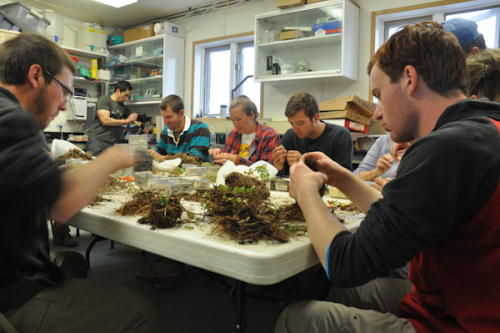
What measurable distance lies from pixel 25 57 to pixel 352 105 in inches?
136

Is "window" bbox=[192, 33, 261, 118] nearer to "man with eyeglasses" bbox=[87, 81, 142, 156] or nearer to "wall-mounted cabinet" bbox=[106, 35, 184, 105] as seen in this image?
"wall-mounted cabinet" bbox=[106, 35, 184, 105]

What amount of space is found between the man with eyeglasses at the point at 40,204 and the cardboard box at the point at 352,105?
316 cm

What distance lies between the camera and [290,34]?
480 cm

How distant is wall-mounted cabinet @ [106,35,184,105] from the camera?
6289mm

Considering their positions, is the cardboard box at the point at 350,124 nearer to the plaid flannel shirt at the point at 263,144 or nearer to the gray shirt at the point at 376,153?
the plaid flannel shirt at the point at 263,144

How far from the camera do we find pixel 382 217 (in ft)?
2.74

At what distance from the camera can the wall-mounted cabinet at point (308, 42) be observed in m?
4.42

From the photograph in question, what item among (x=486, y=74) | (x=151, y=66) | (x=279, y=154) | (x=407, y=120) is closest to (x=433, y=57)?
(x=407, y=120)

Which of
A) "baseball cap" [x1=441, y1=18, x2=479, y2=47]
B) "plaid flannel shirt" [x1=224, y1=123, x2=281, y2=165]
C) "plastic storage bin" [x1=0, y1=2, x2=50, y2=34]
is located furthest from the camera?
"plastic storage bin" [x1=0, y1=2, x2=50, y2=34]

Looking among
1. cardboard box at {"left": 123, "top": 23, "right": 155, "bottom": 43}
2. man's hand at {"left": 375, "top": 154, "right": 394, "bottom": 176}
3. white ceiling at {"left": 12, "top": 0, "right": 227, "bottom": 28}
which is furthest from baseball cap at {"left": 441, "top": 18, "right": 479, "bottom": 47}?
cardboard box at {"left": 123, "top": 23, "right": 155, "bottom": 43}

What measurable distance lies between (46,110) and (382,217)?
1130 millimetres

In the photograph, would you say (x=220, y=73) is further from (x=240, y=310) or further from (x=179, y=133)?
(x=240, y=310)

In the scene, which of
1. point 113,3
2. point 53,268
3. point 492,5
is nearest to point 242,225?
point 53,268

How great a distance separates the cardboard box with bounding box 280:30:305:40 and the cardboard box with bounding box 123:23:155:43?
2687 mm
